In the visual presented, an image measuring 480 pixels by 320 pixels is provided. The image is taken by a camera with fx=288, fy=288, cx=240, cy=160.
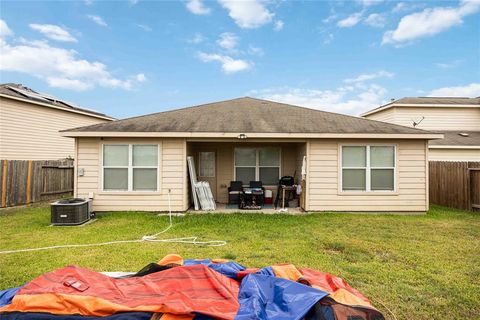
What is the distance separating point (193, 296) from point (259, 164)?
26.8 feet

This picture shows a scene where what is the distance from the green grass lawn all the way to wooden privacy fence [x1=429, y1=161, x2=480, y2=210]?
1.55 m

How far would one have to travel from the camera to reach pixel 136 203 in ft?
27.7

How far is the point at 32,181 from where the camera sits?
10766mm

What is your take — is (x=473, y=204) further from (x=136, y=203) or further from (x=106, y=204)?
(x=106, y=204)

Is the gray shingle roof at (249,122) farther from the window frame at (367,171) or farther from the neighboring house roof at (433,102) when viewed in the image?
the neighboring house roof at (433,102)

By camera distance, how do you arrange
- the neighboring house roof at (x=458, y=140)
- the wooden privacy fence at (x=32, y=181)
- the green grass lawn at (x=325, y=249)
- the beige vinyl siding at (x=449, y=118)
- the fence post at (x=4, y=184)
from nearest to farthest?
the green grass lawn at (x=325, y=249) → the fence post at (x=4, y=184) → the wooden privacy fence at (x=32, y=181) → the neighboring house roof at (x=458, y=140) → the beige vinyl siding at (x=449, y=118)

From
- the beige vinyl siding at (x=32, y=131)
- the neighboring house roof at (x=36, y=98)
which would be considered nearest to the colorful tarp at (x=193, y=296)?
the beige vinyl siding at (x=32, y=131)

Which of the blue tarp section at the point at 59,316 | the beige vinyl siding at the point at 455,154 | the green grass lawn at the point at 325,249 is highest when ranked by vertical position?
the beige vinyl siding at the point at 455,154

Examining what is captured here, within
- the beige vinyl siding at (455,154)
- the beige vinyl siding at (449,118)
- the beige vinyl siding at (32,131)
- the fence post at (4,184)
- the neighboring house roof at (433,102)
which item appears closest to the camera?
the fence post at (4,184)

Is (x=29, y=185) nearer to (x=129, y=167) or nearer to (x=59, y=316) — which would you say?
(x=129, y=167)

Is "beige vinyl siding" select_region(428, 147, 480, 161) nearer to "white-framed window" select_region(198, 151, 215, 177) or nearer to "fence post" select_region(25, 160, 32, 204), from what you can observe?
"white-framed window" select_region(198, 151, 215, 177)

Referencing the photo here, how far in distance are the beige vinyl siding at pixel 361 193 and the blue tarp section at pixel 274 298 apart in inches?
246

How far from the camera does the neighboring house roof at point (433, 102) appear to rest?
1883cm


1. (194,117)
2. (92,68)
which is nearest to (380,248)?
(194,117)
